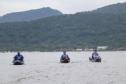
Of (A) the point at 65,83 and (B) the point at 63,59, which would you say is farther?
(B) the point at 63,59

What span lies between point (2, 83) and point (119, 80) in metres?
9.70

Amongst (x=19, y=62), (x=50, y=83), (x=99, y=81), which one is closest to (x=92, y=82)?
(x=99, y=81)

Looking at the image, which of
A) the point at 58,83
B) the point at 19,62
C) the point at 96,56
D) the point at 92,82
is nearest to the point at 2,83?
the point at 58,83

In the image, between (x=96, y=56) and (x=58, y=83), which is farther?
(x=96, y=56)

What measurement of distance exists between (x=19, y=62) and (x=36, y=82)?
2946 cm

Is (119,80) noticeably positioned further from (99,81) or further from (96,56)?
(96,56)

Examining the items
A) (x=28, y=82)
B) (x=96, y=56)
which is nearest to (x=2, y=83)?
(x=28, y=82)

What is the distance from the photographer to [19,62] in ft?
218

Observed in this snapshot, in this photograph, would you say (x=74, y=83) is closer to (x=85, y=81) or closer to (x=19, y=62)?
(x=85, y=81)

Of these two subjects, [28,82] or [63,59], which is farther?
[63,59]

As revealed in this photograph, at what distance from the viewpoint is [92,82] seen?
36438 mm

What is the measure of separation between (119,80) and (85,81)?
280cm

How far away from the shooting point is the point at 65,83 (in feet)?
117

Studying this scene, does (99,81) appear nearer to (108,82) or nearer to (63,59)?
(108,82)
